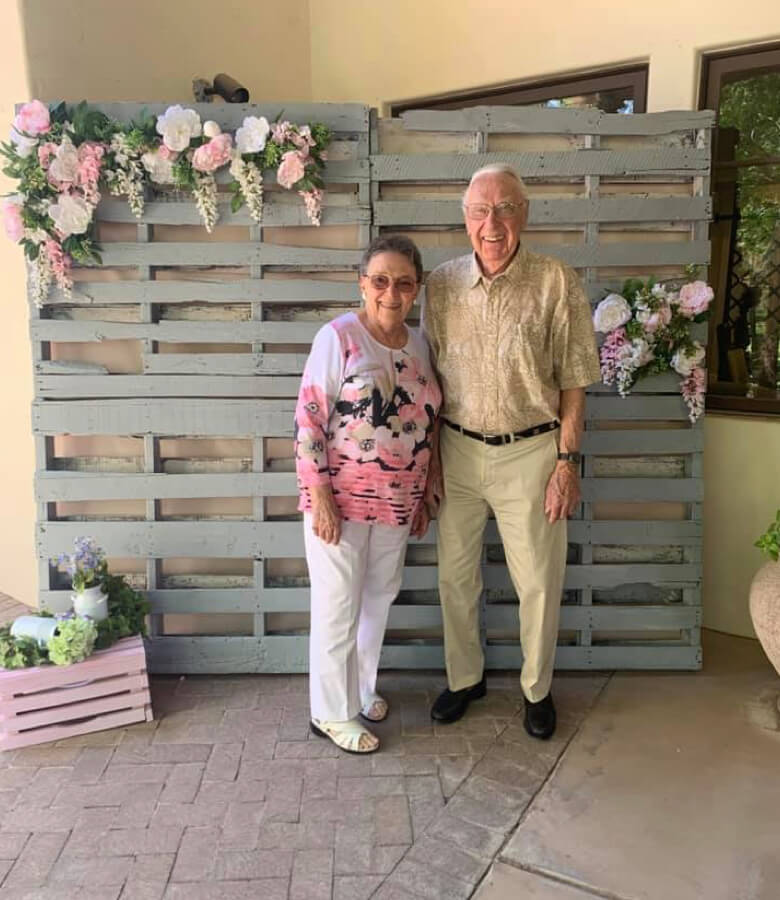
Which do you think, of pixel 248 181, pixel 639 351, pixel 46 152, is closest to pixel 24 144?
pixel 46 152

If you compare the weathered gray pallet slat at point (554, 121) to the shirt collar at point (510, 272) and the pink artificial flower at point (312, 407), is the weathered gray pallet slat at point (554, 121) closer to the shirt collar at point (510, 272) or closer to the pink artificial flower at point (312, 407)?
the shirt collar at point (510, 272)

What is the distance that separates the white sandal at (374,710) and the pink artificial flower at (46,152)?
2291 mm

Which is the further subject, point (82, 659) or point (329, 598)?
point (82, 659)

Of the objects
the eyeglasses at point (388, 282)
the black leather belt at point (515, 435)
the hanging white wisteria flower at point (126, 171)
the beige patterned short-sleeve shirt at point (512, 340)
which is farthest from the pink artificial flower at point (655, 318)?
the hanging white wisteria flower at point (126, 171)

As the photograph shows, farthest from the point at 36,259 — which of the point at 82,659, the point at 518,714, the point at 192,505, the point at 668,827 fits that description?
the point at 668,827

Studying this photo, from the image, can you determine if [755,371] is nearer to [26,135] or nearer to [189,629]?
[189,629]

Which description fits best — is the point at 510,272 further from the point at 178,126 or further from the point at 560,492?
the point at 178,126

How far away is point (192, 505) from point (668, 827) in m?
2.06

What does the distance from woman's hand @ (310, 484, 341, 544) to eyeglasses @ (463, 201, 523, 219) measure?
3.19 feet

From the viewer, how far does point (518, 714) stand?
9.23 ft

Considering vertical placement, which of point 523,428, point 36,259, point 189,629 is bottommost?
point 189,629

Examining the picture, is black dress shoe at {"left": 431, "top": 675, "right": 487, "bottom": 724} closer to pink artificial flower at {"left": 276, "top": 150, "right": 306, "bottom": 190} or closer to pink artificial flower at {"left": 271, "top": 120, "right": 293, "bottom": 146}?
pink artificial flower at {"left": 276, "top": 150, "right": 306, "bottom": 190}

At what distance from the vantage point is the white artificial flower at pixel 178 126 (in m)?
2.72

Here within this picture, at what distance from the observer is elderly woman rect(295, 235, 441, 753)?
2346 millimetres
